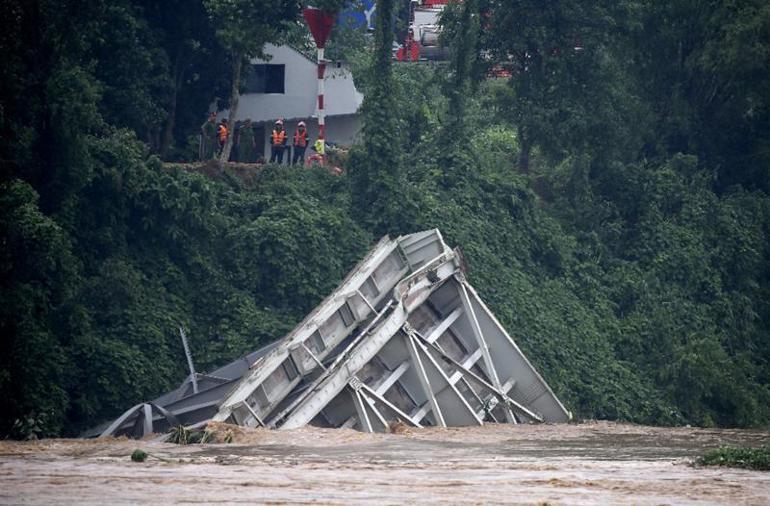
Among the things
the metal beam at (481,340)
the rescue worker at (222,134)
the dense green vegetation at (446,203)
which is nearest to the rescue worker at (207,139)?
the rescue worker at (222,134)

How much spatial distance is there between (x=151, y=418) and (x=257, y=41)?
31.7ft

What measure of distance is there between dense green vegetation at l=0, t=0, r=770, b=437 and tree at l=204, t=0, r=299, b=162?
0.14 meters

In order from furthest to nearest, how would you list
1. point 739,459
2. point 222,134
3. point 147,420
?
point 222,134 < point 147,420 < point 739,459

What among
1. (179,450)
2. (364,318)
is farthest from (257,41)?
(179,450)

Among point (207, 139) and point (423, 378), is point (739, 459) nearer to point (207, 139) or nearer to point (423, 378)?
point (423, 378)

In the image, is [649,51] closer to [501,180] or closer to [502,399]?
[501,180]

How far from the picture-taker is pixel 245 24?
2638cm

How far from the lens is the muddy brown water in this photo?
13.2m

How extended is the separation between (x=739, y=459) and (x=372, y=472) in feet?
13.2

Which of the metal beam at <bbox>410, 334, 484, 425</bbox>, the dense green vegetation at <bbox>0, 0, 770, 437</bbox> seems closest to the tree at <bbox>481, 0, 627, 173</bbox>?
the dense green vegetation at <bbox>0, 0, 770, 437</bbox>

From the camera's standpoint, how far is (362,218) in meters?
27.4

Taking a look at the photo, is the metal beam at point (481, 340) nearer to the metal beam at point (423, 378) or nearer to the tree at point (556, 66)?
the metal beam at point (423, 378)

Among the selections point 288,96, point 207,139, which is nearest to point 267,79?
point 288,96

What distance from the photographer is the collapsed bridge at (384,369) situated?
754 inches
